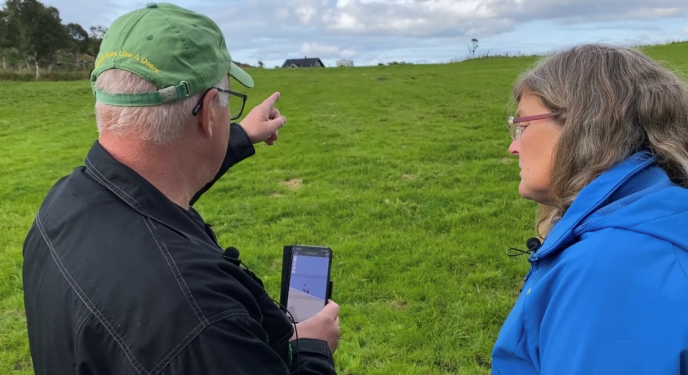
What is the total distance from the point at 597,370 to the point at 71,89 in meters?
29.5

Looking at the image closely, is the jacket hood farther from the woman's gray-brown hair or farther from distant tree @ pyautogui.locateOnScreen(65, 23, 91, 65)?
distant tree @ pyautogui.locateOnScreen(65, 23, 91, 65)

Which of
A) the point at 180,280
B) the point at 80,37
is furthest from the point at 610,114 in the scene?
the point at 80,37

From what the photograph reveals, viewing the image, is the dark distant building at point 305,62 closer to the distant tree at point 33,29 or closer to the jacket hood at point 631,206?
the distant tree at point 33,29

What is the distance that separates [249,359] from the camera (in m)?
1.63

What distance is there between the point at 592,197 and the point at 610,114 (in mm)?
363

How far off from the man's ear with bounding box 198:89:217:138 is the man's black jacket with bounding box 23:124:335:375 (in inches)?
11.5

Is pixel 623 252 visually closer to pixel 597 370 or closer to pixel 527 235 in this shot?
pixel 597 370

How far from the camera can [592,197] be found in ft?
5.92

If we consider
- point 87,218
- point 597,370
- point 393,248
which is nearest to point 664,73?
point 597,370

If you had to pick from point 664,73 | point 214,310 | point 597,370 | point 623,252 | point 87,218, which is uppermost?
point 664,73

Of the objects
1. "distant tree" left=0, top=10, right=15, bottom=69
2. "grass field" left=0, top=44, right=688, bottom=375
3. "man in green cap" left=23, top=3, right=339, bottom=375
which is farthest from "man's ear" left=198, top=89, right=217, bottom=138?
"distant tree" left=0, top=10, right=15, bottom=69

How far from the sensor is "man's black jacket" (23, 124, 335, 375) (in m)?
1.55

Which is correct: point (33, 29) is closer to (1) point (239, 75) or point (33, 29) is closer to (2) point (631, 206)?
(1) point (239, 75)

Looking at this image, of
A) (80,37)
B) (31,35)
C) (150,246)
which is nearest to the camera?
(150,246)
